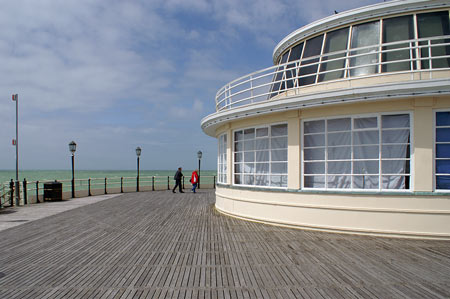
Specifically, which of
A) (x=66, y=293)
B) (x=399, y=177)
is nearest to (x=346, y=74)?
(x=399, y=177)

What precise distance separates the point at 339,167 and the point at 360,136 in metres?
1.03

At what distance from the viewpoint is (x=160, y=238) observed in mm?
8328

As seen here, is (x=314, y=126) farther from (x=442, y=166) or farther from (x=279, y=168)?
(x=442, y=166)

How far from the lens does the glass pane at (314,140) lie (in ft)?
30.1

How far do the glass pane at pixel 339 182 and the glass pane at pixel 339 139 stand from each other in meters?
0.94

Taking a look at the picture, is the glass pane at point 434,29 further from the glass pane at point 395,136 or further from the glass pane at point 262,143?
the glass pane at point 262,143

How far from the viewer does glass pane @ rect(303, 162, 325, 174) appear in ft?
30.1

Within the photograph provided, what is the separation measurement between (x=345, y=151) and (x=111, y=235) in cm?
694

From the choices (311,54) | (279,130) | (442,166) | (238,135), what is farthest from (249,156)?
(442,166)

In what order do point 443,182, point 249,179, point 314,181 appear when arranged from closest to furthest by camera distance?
1. point 443,182
2. point 314,181
3. point 249,179

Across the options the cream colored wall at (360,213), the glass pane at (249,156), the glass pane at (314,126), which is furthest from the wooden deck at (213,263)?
the glass pane at (314,126)

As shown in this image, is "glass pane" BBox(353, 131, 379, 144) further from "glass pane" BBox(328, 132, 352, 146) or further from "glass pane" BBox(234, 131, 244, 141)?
"glass pane" BBox(234, 131, 244, 141)

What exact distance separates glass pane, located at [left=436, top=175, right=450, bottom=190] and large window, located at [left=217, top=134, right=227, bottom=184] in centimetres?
695

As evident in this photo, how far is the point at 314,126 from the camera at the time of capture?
30.6 feet
